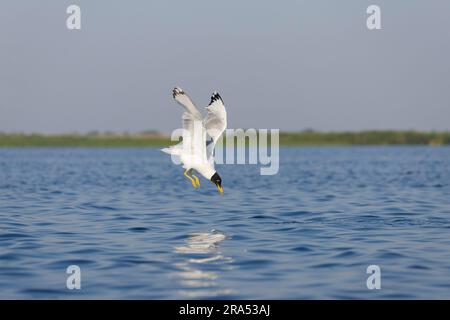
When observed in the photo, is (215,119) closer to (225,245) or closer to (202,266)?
(225,245)

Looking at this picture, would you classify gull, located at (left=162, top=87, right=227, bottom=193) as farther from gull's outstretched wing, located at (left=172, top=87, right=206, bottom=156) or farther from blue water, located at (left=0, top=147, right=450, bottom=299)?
blue water, located at (left=0, top=147, right=450, bottom=299)

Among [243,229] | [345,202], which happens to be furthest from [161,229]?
[345,202]

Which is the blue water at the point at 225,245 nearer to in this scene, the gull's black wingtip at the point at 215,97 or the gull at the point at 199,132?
the gull at the point at 199,132

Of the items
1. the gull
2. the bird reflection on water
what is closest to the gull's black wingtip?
the gull

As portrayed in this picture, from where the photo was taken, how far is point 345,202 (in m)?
23.1

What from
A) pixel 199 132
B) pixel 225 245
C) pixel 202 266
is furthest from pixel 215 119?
pixel 202 266

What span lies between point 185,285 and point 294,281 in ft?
5.61

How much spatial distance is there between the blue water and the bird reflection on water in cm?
2

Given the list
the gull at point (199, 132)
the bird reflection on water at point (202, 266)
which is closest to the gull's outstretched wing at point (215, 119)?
the gull at point (199, 132)

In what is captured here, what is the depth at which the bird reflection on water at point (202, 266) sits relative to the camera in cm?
1005

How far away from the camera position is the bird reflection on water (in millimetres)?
10047
